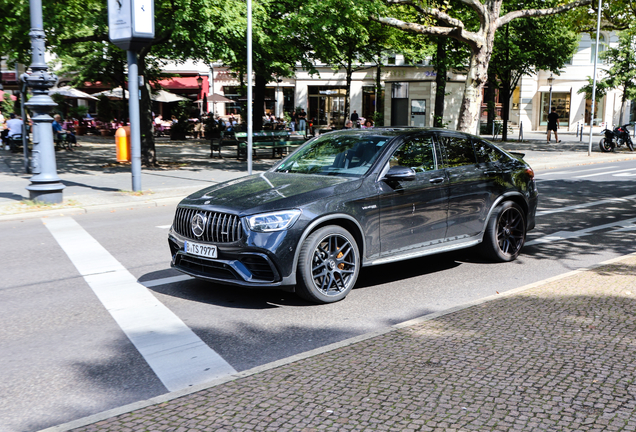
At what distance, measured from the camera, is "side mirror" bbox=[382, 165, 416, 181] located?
6.33 m

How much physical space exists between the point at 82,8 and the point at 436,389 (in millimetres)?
17532

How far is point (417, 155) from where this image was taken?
274 inches

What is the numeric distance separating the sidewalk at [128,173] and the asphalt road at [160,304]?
2.48 metres

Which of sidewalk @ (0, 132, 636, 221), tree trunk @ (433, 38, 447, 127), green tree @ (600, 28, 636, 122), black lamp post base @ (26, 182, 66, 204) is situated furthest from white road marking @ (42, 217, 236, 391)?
green tree @ (600, 28, 636, 122)

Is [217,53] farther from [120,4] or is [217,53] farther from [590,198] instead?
[590,198]

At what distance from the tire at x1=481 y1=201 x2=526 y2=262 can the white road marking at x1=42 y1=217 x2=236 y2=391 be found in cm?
390

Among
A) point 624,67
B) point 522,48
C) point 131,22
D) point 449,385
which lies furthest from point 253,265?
point 624,67

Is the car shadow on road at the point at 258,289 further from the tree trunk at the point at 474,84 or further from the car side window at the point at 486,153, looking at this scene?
the tree trunk at the point at 474,84

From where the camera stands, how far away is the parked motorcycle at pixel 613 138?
28.6 metres

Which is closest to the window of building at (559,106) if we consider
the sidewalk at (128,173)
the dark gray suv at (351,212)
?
the sidewalk at (128,173)

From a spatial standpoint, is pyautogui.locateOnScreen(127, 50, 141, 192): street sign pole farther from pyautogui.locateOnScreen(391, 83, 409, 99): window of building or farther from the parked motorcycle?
pyautogui.locateOnScreen(391, 83, 409, 99): window of building

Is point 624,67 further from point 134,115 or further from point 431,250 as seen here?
point 431,250

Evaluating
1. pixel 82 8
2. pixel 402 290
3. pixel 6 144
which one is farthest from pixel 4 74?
pixel 402 290

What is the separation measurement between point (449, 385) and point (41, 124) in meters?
10.9
